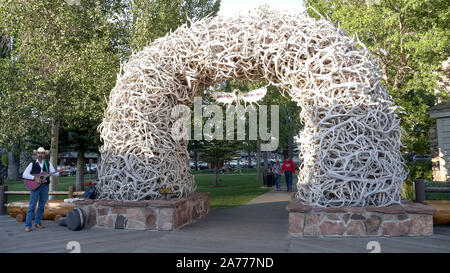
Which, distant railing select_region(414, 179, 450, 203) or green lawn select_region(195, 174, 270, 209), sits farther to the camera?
green lawn select_region(195, 174, 270, 209)

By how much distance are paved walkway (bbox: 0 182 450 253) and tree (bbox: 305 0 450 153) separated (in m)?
5.69

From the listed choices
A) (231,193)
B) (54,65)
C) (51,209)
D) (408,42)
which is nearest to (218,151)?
(231,193)

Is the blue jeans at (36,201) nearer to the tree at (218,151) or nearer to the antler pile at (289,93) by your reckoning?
the antler pile at (289,93)

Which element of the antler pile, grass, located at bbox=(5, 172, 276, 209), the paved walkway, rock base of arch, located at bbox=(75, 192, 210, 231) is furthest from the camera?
grass, located at bbox=(5, 172, 276, 209)

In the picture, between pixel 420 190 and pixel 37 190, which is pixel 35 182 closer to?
pixel 37 190

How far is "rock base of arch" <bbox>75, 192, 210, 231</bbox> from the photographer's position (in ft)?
21.4

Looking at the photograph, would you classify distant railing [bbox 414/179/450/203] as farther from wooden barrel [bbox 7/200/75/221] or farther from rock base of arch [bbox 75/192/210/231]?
wooden barrel [bbox 7/200/75/221]

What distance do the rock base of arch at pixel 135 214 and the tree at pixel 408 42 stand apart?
23.4 ft

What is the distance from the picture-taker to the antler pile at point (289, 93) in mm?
5863

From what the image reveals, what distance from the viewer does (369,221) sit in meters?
5.59

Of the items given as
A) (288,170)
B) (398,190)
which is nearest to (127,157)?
(398,190)

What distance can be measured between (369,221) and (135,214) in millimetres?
4265

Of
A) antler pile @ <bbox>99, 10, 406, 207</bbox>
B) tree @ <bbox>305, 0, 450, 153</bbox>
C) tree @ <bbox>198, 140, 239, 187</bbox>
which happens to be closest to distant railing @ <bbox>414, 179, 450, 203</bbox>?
antler pile @ <bbox>99, 10, 406, 207</bbox>
